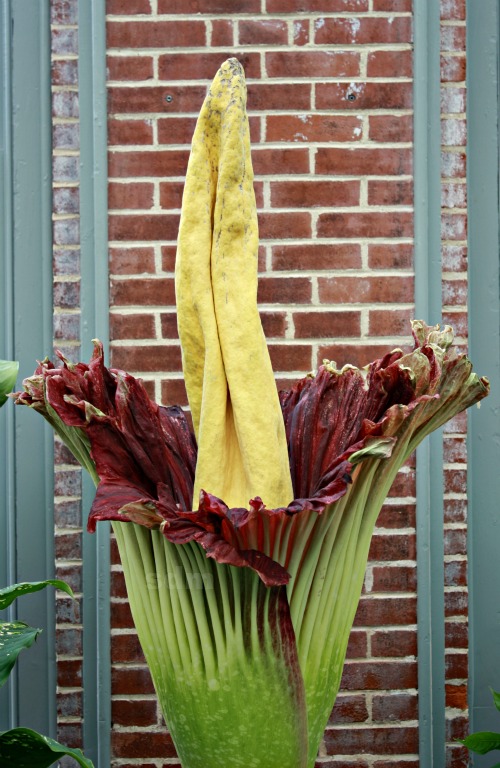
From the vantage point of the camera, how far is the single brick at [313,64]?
1631 millimetres

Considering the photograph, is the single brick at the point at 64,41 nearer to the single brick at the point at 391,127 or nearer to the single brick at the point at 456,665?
the single brick at the point at 391,127

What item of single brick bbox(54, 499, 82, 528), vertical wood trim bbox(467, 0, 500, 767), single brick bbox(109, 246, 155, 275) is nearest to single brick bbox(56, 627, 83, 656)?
single brick bbox(54, 499, 82, 528)

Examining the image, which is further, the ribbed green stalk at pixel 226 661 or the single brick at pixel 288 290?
the single brick at pixel 288 290

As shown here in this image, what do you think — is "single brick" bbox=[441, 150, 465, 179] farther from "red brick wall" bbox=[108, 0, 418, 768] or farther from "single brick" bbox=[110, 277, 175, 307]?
"single brick" bbox=[110, 277, 175, 307]

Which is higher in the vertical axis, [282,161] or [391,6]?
[391,6]

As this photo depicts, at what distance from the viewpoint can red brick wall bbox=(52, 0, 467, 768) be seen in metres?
1.63

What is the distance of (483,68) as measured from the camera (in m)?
1.80

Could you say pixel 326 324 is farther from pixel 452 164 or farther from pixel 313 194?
pixel 452 164

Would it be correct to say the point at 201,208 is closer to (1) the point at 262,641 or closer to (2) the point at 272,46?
(1) the point at 262,641

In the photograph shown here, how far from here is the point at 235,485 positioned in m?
0.83

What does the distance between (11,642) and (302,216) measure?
98 cm

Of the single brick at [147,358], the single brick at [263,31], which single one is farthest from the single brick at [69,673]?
the single brick at [263,31]

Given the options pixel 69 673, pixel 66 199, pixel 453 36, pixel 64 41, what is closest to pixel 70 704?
pixel 69 673

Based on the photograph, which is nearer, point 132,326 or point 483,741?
point 483,741
